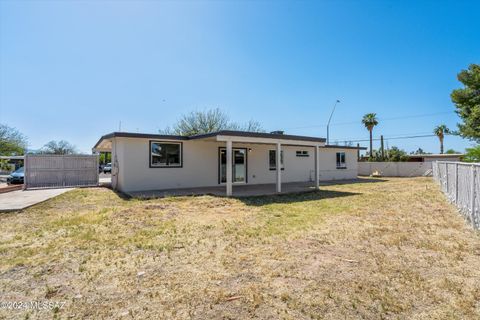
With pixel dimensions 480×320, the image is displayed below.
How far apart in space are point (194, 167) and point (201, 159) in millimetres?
A: 528

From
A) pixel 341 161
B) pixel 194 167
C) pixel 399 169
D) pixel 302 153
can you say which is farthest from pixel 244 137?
pixel 399 169

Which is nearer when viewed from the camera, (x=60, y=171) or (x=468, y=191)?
(x=468, y=191)

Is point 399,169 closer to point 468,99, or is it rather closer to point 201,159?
point 468,99

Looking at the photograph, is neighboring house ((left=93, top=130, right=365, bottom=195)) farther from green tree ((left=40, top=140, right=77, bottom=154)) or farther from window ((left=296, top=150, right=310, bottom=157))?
green tree ((left=40, top=140, right=77, bottom=154))

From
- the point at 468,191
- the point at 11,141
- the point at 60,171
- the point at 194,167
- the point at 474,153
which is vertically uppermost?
the point at 11,141

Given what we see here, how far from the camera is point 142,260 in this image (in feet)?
12.4

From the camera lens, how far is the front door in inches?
520

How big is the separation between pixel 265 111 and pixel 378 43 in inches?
566

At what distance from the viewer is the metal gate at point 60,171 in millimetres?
11914

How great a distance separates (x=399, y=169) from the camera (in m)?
23.2

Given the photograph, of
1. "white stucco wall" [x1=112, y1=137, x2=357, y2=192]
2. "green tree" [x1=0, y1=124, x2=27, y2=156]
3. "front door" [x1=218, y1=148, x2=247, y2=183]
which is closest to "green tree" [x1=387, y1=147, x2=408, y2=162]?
"white stucco wall" [x1=112, y1=137, x2=357, y2=192]

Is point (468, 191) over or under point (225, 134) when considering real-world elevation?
under

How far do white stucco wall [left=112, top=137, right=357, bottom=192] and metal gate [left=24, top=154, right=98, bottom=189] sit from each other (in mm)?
1888

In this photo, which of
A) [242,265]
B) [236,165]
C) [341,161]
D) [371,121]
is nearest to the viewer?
[242,265]
